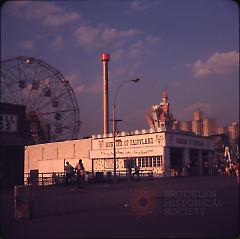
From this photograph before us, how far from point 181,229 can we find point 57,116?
38.7 metres

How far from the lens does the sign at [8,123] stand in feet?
63.0

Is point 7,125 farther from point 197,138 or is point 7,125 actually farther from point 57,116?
point 197,138

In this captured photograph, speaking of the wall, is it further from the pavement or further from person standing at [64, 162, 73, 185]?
the pavement

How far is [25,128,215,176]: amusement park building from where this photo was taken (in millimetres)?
54625

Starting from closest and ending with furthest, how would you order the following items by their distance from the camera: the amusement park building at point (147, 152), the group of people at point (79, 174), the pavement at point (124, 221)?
1. the pavement at point (124, 221)
2. the group of people at point (79, 174)
3. the amusement park building at point (147, 152)

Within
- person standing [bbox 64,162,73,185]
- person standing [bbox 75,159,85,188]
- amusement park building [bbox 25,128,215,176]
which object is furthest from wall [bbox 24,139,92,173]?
person standing [bbox 75,159,85,188]

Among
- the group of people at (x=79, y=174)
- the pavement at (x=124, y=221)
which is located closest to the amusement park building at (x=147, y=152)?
the group of people at (x=79, y=174)

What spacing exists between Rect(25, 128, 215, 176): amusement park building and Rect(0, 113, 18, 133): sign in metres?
31.2

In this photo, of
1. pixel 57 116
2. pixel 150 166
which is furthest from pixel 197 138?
pixel 57 116

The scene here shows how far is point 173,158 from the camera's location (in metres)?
58.6

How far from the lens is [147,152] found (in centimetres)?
5606

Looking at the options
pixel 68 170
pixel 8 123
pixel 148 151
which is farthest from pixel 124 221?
pixel 148 151

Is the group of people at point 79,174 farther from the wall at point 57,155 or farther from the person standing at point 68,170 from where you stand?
the wall at point 57,155

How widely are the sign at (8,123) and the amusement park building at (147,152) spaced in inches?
1228
